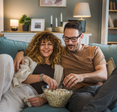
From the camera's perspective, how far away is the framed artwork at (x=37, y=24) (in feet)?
13.6

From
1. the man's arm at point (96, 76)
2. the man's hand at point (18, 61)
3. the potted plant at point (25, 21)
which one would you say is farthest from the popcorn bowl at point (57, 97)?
the potted plant at point (25, 21)

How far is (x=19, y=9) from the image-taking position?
4.28 m

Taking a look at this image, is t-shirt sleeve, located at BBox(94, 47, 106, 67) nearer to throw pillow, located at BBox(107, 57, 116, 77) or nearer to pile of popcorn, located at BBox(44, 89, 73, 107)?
throw pillow, located at BBox(107, 57, 116, 77)

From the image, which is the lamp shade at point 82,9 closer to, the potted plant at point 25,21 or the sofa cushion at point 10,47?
the potted plant at point 25,21

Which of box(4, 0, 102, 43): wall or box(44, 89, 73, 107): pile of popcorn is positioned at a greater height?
box(4, 0, 102, 43): wall

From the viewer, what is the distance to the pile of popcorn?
4.45ft

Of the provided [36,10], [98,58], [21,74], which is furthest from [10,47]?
[36,10]

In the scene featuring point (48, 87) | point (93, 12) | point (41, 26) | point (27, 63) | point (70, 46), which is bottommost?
point (48, 87)

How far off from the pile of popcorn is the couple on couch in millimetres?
58

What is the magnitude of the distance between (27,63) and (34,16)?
2.83 meters

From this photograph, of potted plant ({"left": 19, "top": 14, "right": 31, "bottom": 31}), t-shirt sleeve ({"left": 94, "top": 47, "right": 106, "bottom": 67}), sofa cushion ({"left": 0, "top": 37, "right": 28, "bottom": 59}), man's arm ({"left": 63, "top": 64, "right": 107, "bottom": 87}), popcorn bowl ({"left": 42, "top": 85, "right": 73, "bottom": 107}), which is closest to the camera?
popcorn bowl ({"left": 42, "top": 85, "right": 73, "bottom": 107})

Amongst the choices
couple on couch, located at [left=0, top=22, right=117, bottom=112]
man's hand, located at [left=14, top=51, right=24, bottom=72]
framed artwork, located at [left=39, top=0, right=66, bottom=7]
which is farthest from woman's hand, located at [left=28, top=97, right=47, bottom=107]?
framed artwork, located at [left=39, top=0, right=66, bottom=7]

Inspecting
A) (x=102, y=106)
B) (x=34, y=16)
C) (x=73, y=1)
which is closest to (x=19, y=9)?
(x=34, y=16)

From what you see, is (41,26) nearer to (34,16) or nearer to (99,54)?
(34,16)
